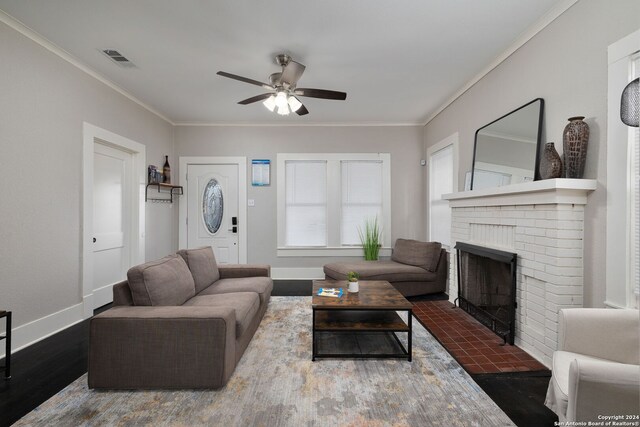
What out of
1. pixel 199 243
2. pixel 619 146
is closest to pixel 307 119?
pixel 199 243

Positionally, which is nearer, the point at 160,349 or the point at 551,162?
the point at 160,349

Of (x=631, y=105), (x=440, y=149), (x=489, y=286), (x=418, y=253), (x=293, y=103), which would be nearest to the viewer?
(x=631, y=105)

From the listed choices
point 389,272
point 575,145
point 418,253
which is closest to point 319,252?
point 389,272

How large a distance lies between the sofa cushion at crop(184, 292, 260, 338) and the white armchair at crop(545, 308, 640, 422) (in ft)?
6.12

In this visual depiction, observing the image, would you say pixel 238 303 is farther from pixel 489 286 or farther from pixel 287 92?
pixel 489 286

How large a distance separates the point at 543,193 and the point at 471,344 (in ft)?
4.55

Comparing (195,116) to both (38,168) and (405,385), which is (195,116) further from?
(405,385)

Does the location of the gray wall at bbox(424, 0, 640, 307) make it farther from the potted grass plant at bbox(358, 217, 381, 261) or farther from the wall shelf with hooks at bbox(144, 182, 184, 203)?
the wall shelf with hooks at bbox(144, 182, 184, 203)

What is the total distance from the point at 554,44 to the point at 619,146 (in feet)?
3.41

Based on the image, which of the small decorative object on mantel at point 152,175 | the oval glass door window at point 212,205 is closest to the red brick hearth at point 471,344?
the oval glass door window at point 212,205

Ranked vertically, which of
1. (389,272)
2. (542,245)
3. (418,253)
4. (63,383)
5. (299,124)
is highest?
(299,124)

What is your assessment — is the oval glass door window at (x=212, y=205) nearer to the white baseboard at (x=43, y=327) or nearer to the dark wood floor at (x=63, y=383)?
the white baseboard at (x=43, y=327)

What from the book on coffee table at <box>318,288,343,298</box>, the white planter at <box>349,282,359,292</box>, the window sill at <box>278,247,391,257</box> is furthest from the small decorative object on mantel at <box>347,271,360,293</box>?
the window sill at <box>278,247,391,257</box>

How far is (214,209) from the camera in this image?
5.02 m
